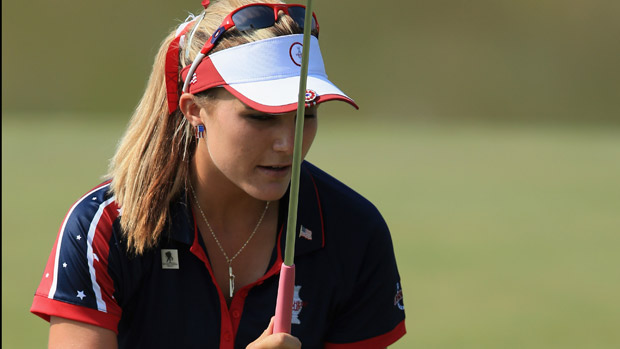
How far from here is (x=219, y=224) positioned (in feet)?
7.10

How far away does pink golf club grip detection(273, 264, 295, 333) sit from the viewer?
5.10 ft

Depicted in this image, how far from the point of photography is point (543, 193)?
26.1 ft

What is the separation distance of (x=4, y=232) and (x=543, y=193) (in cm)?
465

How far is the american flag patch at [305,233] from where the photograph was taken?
211 centimetres

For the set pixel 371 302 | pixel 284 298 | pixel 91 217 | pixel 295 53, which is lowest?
pixel 371 302

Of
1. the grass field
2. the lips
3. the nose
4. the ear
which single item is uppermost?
the ear

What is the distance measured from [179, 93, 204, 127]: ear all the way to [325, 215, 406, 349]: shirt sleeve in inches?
20.4

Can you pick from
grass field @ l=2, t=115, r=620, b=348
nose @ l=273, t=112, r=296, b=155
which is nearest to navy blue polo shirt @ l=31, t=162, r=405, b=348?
nose @ l=273, t=112, r=296, b=155

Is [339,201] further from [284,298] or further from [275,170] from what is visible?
[284,298]

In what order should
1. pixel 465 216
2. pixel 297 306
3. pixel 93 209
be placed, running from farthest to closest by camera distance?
1. pixel 465 216
2. pixel 297 306
3. pixel 93 209

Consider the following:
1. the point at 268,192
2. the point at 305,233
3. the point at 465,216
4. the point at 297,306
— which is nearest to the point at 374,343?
the point at 297,306

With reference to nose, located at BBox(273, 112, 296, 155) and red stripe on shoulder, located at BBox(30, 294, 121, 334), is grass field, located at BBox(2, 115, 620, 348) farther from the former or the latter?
nose, located at BBox(273, 112, 296, 155)

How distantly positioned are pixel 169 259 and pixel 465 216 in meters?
5.44

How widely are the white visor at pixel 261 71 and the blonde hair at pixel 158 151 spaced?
3 cm
